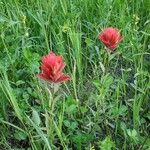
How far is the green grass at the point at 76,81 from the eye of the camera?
1432mm

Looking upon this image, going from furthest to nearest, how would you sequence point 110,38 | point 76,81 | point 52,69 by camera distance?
point 76,81 → point 110,38 → point 52,69

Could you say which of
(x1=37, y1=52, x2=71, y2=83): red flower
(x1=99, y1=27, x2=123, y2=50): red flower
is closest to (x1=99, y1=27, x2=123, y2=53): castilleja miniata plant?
(x1=99, y1=27, x2=123, y2=50): red flower

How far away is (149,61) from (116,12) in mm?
350

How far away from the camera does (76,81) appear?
1.75m

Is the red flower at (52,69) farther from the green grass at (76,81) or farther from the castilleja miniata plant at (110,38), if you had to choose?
the castilleja miniata plant at (110,38)

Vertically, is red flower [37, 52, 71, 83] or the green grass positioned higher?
red flower [37, 52, 71, 83]

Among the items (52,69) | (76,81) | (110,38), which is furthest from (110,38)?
(76,81)

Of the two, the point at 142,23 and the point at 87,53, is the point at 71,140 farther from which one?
Answer: the point at 142,23

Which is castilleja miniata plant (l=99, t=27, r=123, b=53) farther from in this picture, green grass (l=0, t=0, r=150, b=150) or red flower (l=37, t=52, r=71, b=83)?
red flower (l=37, t=52, r=71, b=83)

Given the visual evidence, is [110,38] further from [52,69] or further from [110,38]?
[52,69]

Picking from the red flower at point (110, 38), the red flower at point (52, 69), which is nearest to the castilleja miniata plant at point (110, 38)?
the red flower at point (110, 38)

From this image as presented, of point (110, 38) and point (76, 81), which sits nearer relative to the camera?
point (110, 38)

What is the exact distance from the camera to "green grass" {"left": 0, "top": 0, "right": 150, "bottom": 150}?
4.70 ft

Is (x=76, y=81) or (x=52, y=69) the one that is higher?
(x=52, y=69)
